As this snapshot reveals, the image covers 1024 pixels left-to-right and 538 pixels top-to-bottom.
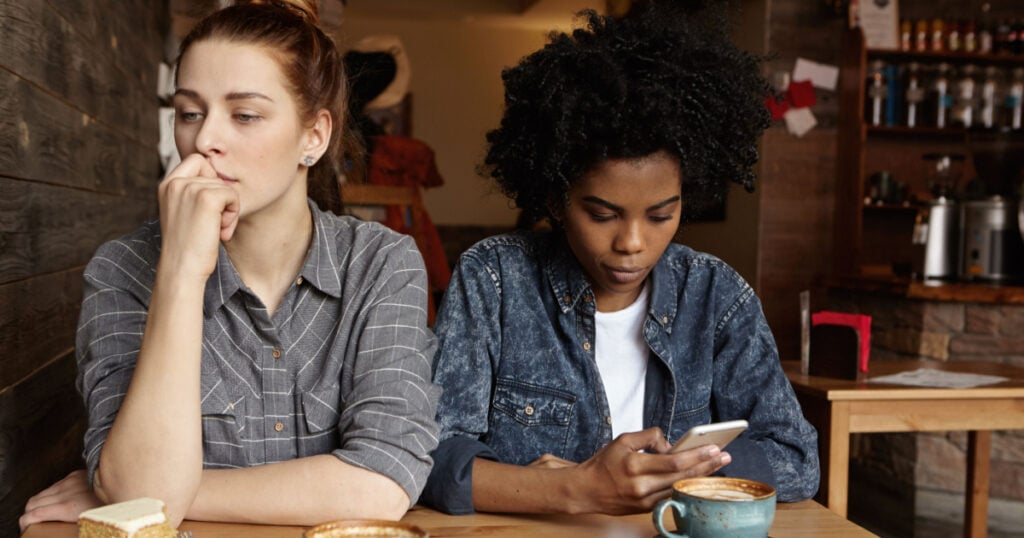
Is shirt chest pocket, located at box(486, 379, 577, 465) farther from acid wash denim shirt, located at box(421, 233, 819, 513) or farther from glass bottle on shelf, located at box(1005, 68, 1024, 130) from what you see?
glass bottle on shelf, located at box(1005, 68, 1024, 130)

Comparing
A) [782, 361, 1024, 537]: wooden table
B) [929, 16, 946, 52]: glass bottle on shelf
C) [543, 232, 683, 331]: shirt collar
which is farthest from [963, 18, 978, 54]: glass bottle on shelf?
[543, 232, 683, 331]: shirt collar

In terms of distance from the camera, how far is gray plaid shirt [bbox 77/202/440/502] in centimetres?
135

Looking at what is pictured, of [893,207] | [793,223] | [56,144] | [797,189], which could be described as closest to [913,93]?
[893,207]

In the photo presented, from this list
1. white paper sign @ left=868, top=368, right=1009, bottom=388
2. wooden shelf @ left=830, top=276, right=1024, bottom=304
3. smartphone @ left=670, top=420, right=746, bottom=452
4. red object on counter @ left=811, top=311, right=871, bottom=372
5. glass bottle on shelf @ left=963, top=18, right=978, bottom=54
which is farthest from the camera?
glass bottle on shelf @ left=963, top=18, right=978, bottom=54

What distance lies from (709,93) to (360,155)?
0.68m

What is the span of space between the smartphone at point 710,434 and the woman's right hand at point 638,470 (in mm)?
15

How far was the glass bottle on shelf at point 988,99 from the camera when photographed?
5.92 m

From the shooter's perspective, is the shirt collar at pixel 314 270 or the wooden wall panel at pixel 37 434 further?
the wooden wall panel at pixel 37 434

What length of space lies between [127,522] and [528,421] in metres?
0.80

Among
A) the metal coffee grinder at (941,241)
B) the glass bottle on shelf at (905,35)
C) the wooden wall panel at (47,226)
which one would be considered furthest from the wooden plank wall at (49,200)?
the glass bottle on shelf at (905,35)

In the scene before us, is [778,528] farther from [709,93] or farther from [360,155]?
[360,155]

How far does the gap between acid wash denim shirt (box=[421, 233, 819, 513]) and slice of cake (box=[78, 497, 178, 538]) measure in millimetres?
619

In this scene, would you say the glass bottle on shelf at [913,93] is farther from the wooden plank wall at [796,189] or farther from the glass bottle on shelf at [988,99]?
the wooden plank wall at [796,189]

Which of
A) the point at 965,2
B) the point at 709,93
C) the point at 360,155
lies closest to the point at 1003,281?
the point at 965,2
